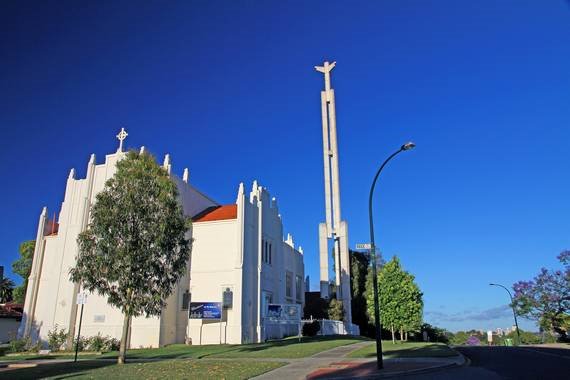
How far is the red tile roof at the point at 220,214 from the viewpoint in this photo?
39803 mm

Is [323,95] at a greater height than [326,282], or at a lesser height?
greater

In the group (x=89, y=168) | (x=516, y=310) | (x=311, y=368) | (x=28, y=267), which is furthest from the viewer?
(x=28, y=267)

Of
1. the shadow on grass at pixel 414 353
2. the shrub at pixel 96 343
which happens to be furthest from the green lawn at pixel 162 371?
the shrub at pixel 96 343

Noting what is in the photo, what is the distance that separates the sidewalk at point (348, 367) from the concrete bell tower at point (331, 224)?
101 feet

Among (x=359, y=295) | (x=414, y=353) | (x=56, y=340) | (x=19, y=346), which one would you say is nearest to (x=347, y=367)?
(x=414, y=353)

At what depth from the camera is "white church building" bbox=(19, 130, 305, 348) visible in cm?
3500

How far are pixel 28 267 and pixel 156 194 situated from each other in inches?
1840

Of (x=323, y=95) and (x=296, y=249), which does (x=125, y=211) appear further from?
(x=323, y=95)

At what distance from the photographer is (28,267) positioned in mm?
58969

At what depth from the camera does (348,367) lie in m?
17.0

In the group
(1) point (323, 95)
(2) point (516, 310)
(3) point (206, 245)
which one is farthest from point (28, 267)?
(2) point (516, 310)

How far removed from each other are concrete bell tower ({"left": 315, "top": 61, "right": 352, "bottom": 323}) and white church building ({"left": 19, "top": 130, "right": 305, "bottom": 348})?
946 cm

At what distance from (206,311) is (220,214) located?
10344 millimetres

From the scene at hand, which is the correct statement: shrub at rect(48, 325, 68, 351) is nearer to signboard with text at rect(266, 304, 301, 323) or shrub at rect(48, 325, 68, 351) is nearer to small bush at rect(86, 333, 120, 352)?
small bush at rect(86, 333, 120, 352)
